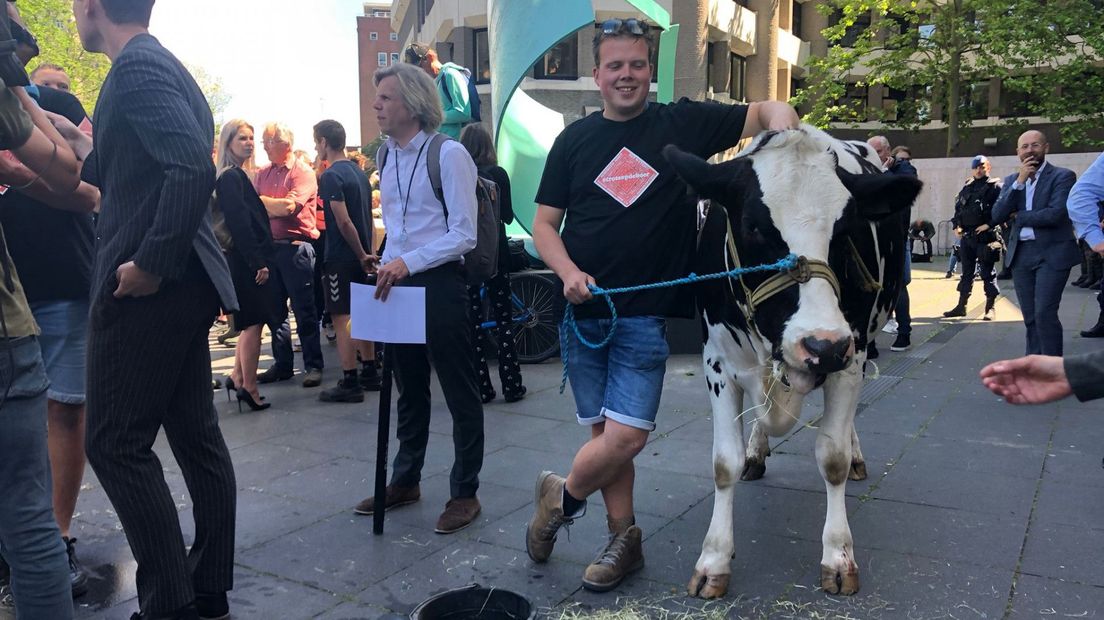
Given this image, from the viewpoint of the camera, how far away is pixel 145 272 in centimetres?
267

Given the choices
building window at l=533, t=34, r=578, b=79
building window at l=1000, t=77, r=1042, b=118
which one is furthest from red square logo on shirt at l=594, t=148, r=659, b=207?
building window at l=1000, t=77, r=1042, b=118

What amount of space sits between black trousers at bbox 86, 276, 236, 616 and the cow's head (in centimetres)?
184

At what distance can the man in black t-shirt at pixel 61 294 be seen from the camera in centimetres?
327

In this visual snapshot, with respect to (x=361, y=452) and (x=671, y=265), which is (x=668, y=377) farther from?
(x=671, y=265)

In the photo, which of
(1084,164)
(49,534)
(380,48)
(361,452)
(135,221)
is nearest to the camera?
(49,534)

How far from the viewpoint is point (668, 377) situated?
291 inches

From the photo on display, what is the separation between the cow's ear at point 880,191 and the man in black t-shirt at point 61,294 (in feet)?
9.42

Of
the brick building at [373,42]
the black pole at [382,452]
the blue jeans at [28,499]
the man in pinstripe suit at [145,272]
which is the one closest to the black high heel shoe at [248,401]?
the black pole at [382,452]

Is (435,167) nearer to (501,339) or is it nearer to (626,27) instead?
(626,27)

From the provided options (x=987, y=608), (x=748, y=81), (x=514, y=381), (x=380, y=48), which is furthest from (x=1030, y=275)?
(x=380, y=48)

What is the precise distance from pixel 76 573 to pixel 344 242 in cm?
395

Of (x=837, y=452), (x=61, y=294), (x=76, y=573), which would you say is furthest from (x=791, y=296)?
(x=76, y=573)

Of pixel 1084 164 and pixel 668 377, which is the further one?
pixel 1084 164

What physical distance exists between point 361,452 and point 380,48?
8661 centimetres
